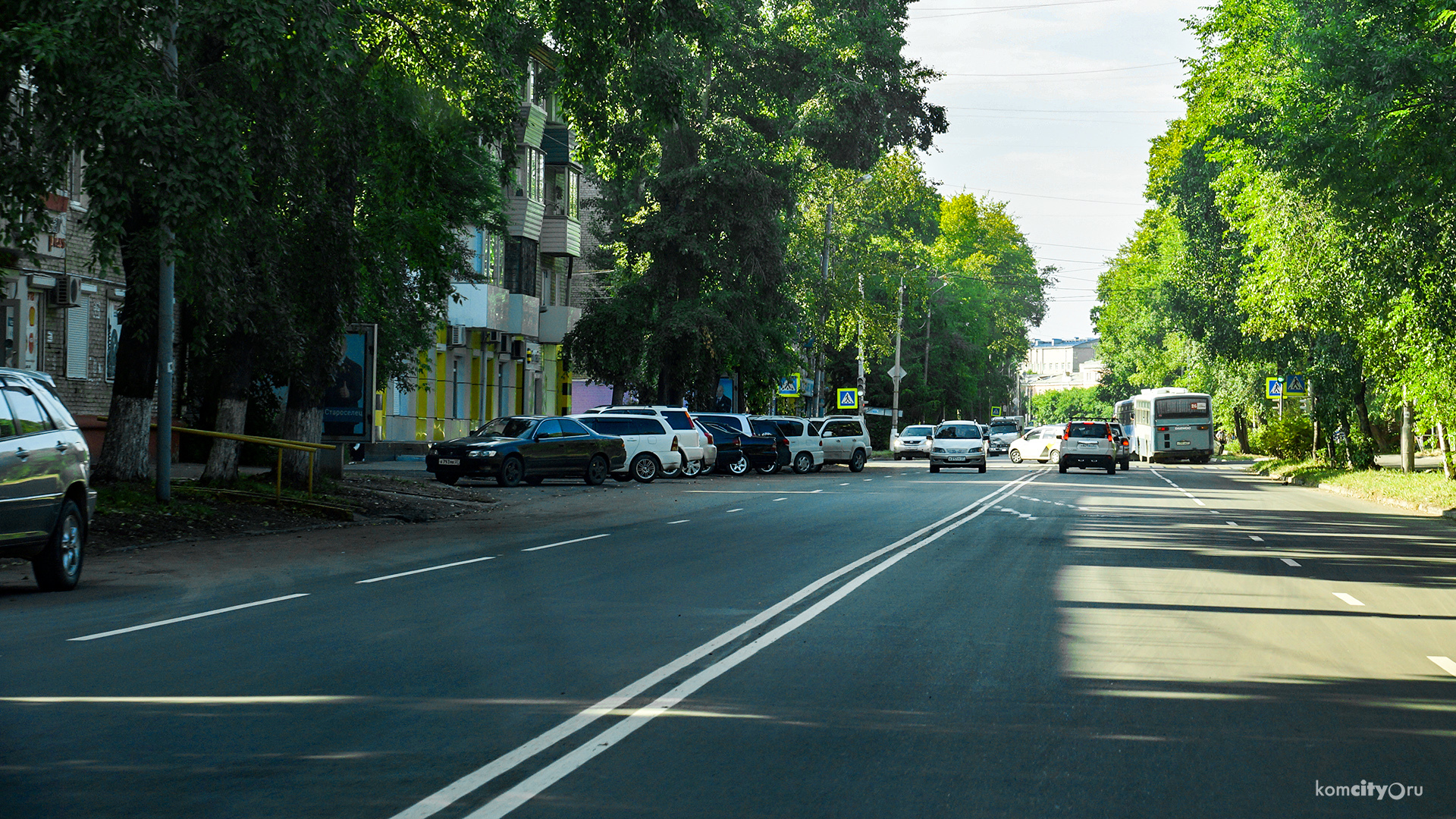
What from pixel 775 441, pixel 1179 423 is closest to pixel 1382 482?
pixel 775 441

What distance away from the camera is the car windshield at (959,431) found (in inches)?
2041

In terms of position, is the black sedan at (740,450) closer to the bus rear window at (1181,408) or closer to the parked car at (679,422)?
the parked car at (679,422)

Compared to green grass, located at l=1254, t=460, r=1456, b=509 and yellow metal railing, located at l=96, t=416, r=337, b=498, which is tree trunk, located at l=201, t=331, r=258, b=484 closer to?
yellow metal railing, located at l=96, t=416, r=337, b=498

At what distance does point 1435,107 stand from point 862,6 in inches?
1240

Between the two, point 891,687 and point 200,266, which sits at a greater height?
point 200,266

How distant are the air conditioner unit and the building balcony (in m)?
27.6

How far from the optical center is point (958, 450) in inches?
2015

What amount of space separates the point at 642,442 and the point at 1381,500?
17.1m

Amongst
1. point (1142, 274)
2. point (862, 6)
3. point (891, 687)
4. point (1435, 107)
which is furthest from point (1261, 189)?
point (1142, 274)

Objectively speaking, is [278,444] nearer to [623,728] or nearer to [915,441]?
[623,728]

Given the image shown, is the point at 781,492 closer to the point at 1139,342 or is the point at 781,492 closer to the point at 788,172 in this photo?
the point at 788,172

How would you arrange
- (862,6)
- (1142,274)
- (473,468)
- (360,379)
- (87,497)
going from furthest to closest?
(1142,274), (862,6), (473,468), (360,379), (87,497)

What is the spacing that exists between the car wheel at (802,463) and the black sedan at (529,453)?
40.2ft

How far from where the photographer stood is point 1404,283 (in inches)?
981
